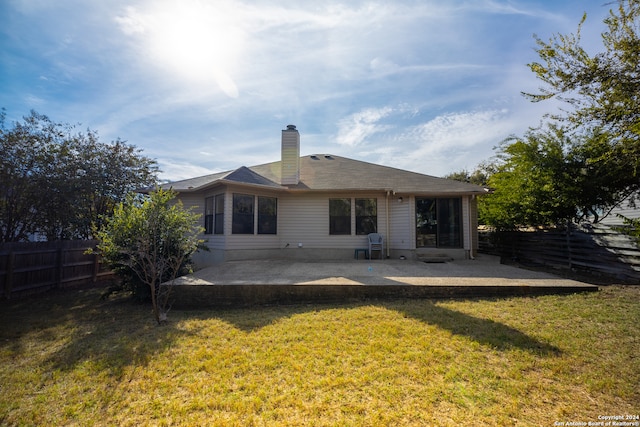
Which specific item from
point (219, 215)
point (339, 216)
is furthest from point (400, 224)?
point (219, 215)

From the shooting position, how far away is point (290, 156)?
11.4 m

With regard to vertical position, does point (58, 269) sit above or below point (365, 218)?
below

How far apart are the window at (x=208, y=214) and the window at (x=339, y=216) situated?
4517 mm

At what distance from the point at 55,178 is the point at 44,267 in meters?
2.63

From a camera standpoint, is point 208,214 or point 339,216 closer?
point 208,214

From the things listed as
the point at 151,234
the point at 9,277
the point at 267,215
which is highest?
the point at 267,215

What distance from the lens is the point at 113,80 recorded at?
7613mm

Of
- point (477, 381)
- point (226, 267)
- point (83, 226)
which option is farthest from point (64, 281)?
point (477, 381)

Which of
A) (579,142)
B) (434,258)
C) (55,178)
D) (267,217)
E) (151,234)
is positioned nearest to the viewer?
(151,234)

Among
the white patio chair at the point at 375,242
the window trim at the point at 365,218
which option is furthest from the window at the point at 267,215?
the white patio chair at the point at 375,242

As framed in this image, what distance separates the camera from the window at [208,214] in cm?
1042

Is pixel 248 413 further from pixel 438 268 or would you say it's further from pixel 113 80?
pixel 113 80

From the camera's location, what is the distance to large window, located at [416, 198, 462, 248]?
34.4ft

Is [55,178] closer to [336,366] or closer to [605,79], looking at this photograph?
[336,366]
